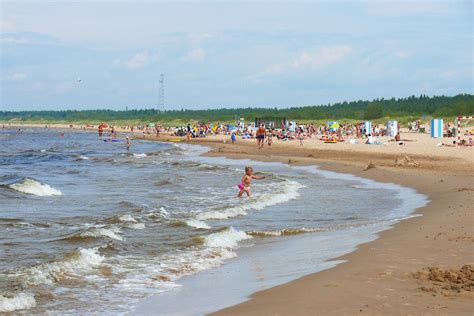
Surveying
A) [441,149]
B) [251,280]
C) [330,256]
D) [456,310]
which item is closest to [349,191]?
[330,256]

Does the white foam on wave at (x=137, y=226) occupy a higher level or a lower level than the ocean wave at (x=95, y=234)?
lower

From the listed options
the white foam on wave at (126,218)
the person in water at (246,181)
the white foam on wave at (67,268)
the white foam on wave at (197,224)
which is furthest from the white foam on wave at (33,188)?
the white foam on wave at (67,268)

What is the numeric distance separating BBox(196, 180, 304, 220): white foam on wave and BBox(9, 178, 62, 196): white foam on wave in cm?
737

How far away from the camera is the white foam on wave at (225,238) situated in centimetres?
1349

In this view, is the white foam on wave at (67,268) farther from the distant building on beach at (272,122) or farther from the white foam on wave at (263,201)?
the distant building on beach at (272,122)

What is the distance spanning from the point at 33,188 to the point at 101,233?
11561 mm

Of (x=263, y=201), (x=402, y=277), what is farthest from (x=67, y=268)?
(x=263, y=201)

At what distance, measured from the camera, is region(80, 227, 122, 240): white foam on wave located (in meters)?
14.2

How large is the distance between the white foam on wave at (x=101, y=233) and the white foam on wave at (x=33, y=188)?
9.71 m

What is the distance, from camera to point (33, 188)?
82.4 ft

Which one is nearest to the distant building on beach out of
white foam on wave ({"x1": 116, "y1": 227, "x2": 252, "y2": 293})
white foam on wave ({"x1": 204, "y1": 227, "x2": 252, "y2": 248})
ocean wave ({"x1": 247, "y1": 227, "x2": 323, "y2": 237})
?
ocean wave ({"x1": 247, "y1": 227, "x2": 323, "y2": 237})

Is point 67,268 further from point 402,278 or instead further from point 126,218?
point 126,218

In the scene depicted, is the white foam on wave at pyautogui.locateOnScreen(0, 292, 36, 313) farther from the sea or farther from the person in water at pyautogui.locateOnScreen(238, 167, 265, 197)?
the person in water at pyautogui.locateOnScreen(238, 167, 265, 197)

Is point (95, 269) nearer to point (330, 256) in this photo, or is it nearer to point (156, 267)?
point (156, 267)
